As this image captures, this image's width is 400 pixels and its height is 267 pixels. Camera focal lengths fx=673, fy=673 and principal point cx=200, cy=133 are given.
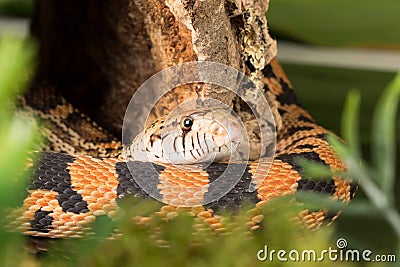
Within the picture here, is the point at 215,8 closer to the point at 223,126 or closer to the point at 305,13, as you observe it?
the point at 223,126

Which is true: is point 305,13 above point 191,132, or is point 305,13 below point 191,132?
above

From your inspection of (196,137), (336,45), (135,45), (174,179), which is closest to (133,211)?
(174,179)

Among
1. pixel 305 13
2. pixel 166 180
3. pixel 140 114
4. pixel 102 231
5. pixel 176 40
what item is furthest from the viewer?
pixel 305 13

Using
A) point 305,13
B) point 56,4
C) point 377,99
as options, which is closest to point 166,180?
point 56,4

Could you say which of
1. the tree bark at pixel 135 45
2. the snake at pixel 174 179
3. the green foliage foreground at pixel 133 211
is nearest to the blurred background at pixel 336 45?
the tree bark at pixel 135 45

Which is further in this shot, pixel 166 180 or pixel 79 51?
pixel 79 51

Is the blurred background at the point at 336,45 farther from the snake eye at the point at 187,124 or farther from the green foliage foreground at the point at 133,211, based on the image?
the green foliage foreground at the point at 133,211

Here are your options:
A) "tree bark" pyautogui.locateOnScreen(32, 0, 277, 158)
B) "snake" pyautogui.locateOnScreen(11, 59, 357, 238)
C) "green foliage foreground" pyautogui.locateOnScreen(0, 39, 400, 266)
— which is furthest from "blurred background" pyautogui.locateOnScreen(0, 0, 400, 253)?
"green foliage foreground" pyautogui.locateOnScreen(0, 39, 400, 266)

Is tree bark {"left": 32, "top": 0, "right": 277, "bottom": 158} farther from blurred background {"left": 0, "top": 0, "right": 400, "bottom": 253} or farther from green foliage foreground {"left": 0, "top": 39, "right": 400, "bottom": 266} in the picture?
blurred background {"left": 0, "top": 0, "right": 400, "bottom": 253}

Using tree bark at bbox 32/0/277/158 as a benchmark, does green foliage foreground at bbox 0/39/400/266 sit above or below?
below
